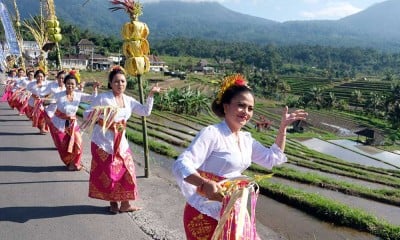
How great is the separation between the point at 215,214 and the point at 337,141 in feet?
120

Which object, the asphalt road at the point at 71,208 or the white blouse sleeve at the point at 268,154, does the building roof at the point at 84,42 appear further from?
the white blouse sleeve at the point at 268,154

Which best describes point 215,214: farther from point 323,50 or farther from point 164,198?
point 323,50

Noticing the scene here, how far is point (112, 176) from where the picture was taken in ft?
19.5

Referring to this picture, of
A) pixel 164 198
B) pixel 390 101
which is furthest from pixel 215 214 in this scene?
pixel 390 101

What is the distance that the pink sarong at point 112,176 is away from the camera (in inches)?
234

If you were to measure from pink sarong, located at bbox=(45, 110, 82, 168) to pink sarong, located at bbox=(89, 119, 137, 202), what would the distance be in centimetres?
264

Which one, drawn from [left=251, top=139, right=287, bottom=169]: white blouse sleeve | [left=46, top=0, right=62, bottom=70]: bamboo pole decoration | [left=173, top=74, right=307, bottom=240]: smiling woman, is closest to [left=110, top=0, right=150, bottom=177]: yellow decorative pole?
[left=46, top=0, right=62, bottom=70]: bamboo pole decoration

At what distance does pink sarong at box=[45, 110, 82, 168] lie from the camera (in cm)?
859

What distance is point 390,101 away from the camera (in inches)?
2167

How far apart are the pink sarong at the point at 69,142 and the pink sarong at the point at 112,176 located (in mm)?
2635

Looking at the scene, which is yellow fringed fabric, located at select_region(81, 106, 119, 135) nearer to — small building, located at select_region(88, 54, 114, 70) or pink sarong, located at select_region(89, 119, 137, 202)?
Result: pink sarong, located at select_region(89, 119, 137, 202)

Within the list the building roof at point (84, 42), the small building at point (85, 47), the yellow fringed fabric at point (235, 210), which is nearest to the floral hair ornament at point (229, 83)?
the yellow fringed fabric at point (235, 210)

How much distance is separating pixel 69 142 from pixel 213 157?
6.04 m

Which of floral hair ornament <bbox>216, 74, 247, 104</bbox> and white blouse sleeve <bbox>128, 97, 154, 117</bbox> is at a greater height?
floral hair ornament <bbox>216, 74, 247, 104</bbox>
